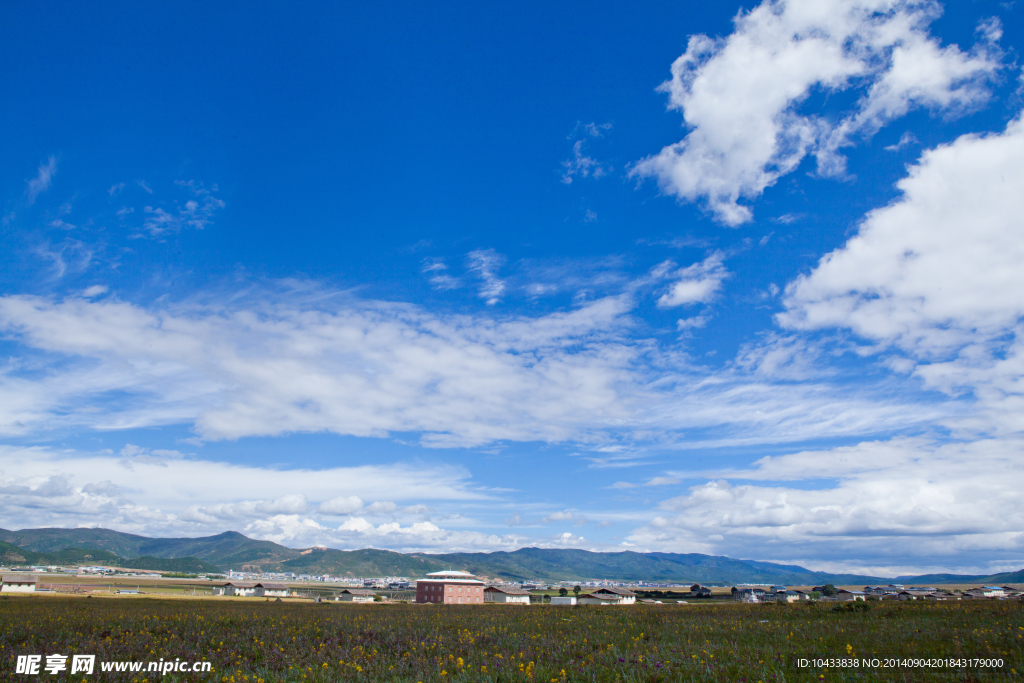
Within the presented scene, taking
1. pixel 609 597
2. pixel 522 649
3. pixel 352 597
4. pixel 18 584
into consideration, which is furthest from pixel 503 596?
pixel 522 649

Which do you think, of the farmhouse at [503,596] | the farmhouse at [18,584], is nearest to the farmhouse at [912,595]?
the farmhouse at [503,596]

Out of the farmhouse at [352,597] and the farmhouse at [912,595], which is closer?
the farmhouse at [912,595]

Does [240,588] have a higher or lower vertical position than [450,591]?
lower

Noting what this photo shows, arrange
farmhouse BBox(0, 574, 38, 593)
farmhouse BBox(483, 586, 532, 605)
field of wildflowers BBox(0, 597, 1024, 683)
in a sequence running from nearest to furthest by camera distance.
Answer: field of wildflowers BBox(0, 597, 1024, 683) < farmhouse BBox(0, 574, 38, 593) < farmhouse BBox(483, 586, 532, 605)

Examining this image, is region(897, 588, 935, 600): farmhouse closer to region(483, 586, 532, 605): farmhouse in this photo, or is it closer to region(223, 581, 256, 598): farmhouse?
region(483, 586, 532, 605): farmhouse

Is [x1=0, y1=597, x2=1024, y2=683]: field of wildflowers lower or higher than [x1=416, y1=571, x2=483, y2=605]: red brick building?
higher

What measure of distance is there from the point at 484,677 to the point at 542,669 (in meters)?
1.72

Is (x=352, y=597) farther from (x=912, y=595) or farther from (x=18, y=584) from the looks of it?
(x=912, y=595)

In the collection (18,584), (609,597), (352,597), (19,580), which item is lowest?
(352,597)

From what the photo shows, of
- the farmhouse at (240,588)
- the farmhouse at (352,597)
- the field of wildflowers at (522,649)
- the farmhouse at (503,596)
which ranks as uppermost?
the field of wildflowers at (522,649)

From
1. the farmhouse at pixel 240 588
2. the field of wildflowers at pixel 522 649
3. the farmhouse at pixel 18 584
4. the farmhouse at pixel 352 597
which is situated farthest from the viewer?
the farmhouse at pixel 240 588

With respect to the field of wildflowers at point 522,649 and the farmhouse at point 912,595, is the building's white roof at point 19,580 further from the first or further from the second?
the farmhouse at point 912,595

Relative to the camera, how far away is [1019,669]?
37.8 ft

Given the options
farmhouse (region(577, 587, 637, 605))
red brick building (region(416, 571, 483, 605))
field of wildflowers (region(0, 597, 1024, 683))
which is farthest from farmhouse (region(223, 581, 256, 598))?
field of wildflowers (region(0, 597, 1024, 683))
